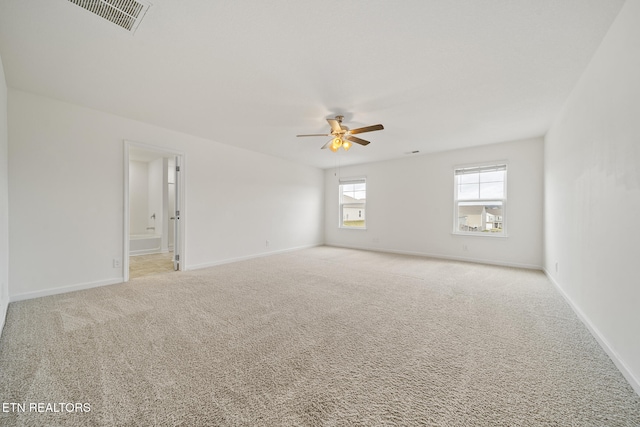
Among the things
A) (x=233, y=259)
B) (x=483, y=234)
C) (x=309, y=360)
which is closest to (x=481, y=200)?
(x=483, y=234)

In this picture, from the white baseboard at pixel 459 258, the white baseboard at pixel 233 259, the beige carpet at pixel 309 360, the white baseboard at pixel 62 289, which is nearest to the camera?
the beige carpet at pixel 309 360

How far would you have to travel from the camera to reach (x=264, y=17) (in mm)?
1758

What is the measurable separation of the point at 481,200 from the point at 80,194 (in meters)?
6.80

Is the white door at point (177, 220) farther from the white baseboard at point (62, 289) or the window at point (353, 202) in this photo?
the window at point (353, 202)

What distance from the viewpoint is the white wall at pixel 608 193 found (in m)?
1.54

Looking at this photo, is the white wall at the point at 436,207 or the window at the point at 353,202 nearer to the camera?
the white wall at the point at 436,207

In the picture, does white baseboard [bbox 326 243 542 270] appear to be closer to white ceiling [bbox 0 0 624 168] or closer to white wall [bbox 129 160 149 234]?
white ceiling [bbox 0 0 624 168]

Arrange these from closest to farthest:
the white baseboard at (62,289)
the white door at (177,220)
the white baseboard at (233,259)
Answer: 1. the white baseboard at (62,289)
2. the white door at (177,220)
3. the white baseboard at (233,259)

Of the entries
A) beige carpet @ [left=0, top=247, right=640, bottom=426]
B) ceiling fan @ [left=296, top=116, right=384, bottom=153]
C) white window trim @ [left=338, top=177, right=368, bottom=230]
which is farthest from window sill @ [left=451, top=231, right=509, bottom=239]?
ceiling fan @ [left=296, top=116, right=384, bottom=153]

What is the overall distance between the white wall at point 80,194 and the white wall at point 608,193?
5149 mm

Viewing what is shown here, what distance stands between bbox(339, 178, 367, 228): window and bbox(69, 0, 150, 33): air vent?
5.71m

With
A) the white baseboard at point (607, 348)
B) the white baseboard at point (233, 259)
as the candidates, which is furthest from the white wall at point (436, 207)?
the white baseboard at point (607, 348)

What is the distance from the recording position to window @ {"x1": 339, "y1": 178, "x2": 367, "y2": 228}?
6.93 m

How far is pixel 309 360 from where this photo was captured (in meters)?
1.73
